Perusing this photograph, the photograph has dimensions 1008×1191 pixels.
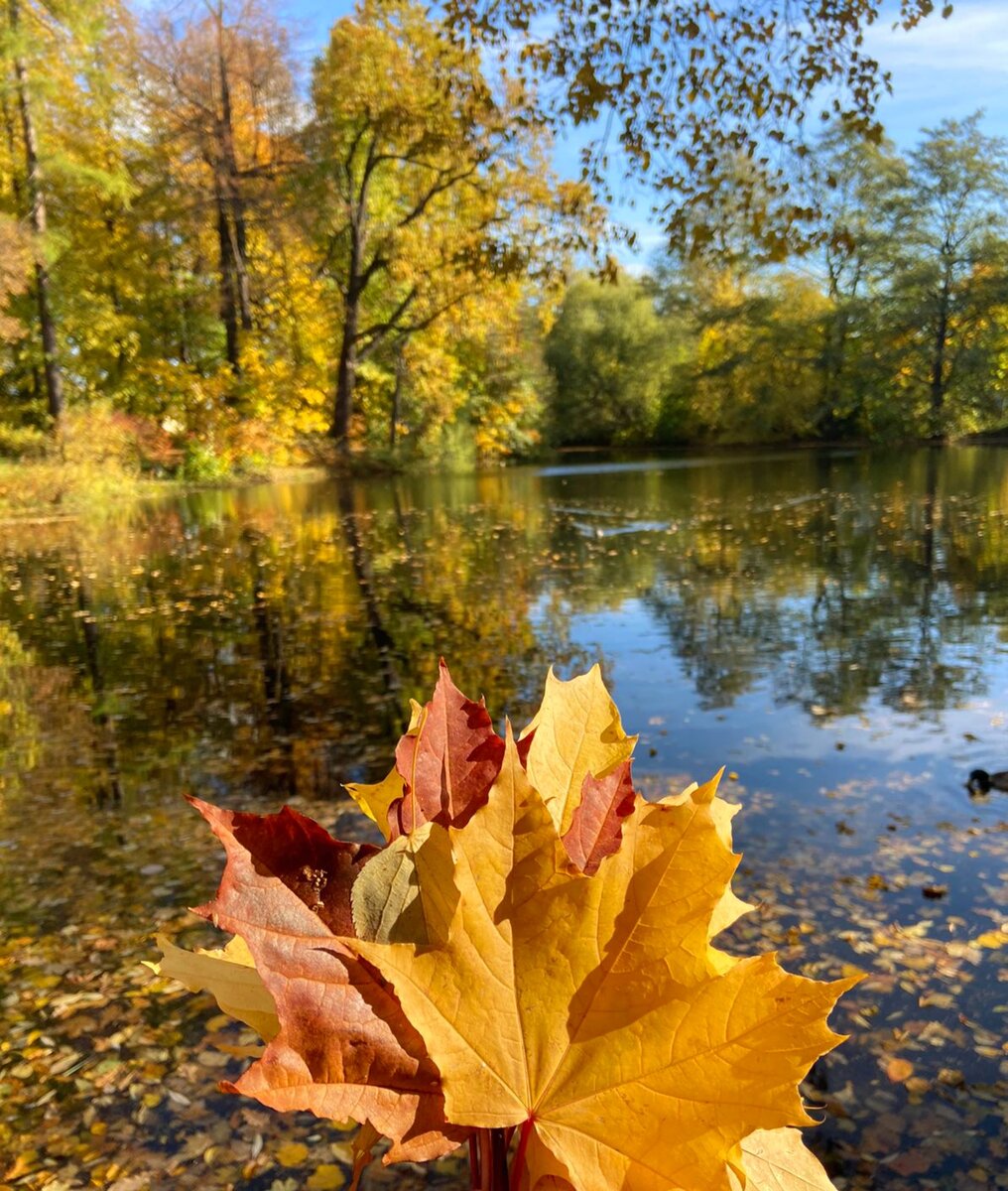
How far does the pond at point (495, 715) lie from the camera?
321cm

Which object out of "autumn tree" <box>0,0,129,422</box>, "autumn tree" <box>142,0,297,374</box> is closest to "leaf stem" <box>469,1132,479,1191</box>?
"autumn tree" <box>0,0,129,422</box>

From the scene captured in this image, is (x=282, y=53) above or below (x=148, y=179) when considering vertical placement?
above

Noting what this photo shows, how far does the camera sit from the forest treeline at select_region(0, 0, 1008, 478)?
92.1 feet

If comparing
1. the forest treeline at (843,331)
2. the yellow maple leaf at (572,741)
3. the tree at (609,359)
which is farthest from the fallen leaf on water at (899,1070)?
the tree at (609,359)

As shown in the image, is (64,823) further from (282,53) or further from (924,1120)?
(282,53)

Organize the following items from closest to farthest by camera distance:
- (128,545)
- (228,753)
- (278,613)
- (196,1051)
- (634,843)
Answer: (634,843), (196,1051), (228,753), (278,613), (128,545)

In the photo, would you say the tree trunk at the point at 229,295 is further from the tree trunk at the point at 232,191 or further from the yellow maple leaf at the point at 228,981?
the yellow maple leaf at the point at 228,981

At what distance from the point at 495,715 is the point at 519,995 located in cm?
672

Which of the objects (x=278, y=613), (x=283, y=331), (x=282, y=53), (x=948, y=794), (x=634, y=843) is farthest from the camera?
(x=283, y=331)

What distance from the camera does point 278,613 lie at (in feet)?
39.2

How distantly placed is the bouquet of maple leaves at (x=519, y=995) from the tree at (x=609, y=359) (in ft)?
210

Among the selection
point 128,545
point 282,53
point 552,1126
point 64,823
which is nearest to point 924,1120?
point 552,1126

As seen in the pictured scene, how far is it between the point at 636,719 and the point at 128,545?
Answer: 15.0m

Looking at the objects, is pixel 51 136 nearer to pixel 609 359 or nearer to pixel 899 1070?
pixel 899 1070
